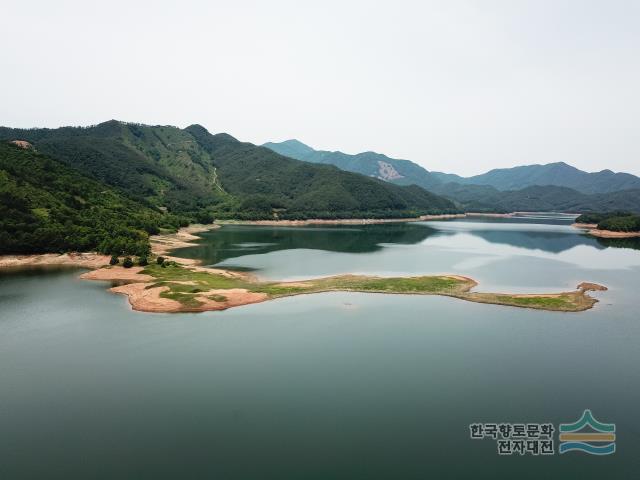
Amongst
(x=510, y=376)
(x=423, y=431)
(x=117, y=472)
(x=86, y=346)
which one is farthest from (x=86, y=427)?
(x=510, y=376)

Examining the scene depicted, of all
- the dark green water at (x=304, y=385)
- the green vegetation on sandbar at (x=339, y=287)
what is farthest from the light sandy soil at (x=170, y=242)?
the dark green water at (x=304, y=385)

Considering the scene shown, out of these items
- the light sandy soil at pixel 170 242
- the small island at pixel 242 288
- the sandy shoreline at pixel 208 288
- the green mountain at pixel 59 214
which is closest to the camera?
the sandy shoreline at pixel 208 288

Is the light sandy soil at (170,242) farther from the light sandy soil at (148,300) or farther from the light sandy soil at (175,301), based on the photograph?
the light sandy soil at (175,301)

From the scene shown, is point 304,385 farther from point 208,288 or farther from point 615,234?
point 615,234

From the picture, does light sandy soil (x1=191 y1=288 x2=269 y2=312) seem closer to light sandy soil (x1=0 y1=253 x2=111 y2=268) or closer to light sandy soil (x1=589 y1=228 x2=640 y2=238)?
light sandy soil (x1=0 y1=253 x2=111 y2=268)

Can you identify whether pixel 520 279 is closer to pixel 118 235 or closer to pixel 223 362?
pixel 223 362

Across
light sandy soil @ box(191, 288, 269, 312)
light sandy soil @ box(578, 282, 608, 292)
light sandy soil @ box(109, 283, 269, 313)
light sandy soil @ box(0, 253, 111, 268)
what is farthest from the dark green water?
light sandy soil @ box(0, 253, 111, 268)
